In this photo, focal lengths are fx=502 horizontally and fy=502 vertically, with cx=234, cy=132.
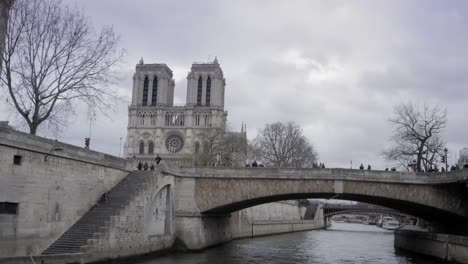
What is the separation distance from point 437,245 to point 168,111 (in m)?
101

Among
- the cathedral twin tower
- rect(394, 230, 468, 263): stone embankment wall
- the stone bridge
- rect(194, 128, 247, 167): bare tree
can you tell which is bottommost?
rect(394, 230, 468, 263): stone embankment wall

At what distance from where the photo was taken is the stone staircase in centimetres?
2478

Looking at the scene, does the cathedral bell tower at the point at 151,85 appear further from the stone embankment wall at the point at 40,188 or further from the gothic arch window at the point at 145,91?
the stone embankment wall at the point at 40,188

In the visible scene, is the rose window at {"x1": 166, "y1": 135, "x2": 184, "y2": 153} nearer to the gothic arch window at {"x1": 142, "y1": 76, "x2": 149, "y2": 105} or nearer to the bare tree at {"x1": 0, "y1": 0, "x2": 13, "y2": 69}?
the gothic arch window at {"x1": 142, "y1": 76, "x2": 149, "y2": 105}

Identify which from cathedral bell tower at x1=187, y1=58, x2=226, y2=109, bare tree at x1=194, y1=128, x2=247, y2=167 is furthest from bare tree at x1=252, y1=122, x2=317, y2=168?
cathedral bell tower at x1=187, y1=58, x2=226, y2=109

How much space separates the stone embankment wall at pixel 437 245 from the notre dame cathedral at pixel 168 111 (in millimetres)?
81626

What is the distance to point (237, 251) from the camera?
39.0 m

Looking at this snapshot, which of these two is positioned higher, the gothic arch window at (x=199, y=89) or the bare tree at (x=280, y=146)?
the gothic arch window at (x=199, y=89)

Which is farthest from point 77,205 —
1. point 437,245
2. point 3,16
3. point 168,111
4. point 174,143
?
point 168,111

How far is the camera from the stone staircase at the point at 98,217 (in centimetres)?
2478

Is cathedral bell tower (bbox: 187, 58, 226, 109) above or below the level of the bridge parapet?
above

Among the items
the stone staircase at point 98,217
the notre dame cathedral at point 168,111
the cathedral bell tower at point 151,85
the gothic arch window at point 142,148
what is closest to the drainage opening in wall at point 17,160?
the stone staircase at point 98,217

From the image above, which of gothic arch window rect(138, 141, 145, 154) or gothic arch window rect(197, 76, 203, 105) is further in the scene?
gothic arch window rect(197, 76, 203, 105)

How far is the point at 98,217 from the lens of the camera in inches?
1093
